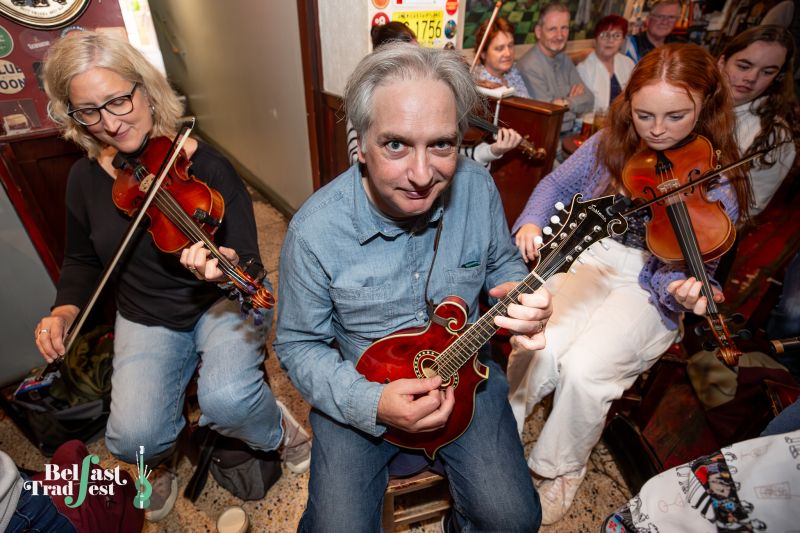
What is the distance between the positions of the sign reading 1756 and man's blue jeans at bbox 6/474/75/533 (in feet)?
9.48

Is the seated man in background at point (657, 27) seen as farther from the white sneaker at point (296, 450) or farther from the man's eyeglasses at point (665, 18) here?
the white sneaker at point (296, 450)

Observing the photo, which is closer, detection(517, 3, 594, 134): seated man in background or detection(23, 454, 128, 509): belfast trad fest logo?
detection(23, 454, 128, 509): belfast trad fest logo

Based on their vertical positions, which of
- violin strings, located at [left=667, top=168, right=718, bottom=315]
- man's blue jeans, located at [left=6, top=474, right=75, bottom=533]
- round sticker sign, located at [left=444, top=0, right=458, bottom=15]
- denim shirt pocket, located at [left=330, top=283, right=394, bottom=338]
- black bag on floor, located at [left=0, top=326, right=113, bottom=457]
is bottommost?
black bag on floor, located at [left=0, top=326, right=113, bottom=457]

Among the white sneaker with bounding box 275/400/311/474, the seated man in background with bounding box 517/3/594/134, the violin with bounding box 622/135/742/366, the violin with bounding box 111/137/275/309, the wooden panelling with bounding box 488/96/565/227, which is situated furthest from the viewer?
the seated man in background with bounding box 517/3/594/134

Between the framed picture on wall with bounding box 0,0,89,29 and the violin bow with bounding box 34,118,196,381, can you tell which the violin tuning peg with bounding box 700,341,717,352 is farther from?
the framed picture on wall with bounding box 0,0,89,29

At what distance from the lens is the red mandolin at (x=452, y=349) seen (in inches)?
43.3

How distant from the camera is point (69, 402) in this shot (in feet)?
6.46

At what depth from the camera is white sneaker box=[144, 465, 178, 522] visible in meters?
1.73

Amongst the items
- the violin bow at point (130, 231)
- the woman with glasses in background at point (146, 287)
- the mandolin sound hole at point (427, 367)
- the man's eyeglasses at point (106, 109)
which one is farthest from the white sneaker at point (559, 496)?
the man's eyeglasses at point (106, 109)

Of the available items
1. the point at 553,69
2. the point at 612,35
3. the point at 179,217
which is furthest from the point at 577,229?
the point at 612,35

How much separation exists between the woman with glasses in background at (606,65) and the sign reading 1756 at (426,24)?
6.00ft

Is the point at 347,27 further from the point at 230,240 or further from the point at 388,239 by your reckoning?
the point at 388,239

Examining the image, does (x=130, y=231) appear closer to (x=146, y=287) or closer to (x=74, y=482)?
(x=146, y=287)

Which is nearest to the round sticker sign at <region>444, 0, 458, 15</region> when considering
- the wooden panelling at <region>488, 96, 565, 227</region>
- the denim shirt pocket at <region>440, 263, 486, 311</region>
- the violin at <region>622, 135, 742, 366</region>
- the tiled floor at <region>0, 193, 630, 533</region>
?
the wooden panelling at <region>488, 96, 565, 227</region>
